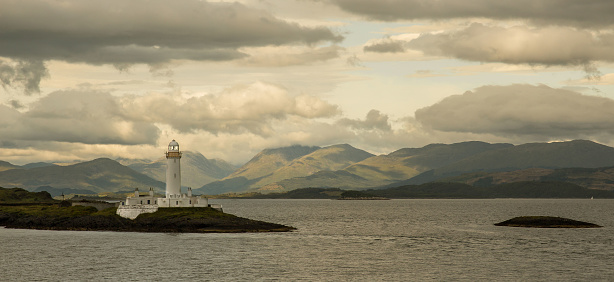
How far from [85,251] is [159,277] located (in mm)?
29955

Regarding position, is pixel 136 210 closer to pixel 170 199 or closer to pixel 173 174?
pixel 170 199

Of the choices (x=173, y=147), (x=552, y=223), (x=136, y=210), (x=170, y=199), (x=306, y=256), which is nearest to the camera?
(x=306, y=256)

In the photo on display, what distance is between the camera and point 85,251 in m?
99.8

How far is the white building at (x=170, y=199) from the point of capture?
13350cm

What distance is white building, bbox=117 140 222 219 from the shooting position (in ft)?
438

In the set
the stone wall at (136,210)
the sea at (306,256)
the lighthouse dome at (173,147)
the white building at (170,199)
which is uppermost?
the lighthouse dome at (173,147)

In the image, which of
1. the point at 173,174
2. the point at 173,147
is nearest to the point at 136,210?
the point at 173,174

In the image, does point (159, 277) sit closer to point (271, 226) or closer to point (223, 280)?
point (223, 280)

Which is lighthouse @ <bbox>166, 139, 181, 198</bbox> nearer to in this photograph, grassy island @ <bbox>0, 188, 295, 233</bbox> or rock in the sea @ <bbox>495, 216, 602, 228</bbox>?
grassy island @ <bbox>0, 188, 295, 233</bbox>

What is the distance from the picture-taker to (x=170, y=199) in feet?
438

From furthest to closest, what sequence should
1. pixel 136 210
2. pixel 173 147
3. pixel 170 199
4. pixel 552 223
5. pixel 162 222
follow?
pixel 552 223, pixel 173 147, pixel 136 210, pixel 170 199, pixel 162 222

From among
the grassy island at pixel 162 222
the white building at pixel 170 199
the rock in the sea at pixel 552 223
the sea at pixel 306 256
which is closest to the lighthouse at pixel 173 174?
the white building at pixel 170 199

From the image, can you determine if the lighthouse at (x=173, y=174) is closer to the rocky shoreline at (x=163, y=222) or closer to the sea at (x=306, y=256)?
the rocky shoreline at (x=163, y=222)

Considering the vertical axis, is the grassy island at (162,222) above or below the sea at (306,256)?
above
